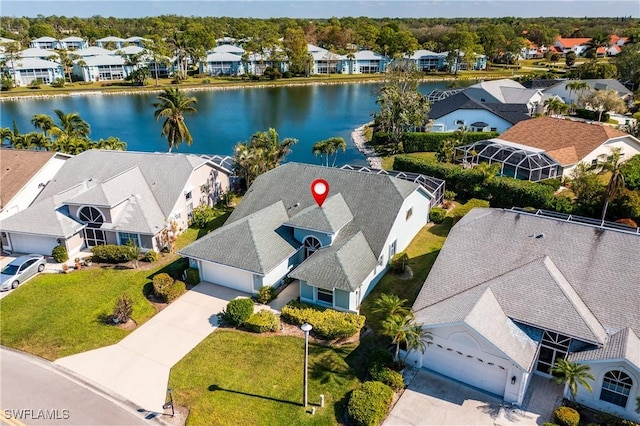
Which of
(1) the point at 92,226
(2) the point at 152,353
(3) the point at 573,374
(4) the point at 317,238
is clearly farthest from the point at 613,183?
(1) the point at 92,226

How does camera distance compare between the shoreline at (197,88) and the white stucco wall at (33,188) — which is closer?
the white stucco wall at (33,188)

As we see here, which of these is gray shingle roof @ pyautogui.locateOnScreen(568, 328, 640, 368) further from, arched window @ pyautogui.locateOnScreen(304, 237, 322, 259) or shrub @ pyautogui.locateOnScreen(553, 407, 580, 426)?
arched window @ pyautogui.locateOnScreen(304, 237, 322, 259)

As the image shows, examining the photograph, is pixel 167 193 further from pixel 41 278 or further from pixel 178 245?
pixel 41 278

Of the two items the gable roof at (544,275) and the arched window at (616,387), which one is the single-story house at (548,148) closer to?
the gable roof at (544,275)

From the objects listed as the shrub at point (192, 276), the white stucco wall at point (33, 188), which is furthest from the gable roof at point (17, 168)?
the shrub at point (192, 276)

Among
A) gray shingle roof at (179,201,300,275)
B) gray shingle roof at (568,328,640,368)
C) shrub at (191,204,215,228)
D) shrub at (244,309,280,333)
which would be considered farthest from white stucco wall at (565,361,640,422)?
shrub at (191,204,215,228)

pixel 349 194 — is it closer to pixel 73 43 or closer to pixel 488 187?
pixel 488 187
